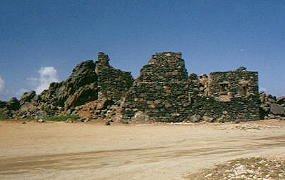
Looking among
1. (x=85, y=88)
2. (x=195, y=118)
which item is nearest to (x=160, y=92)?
(x=195, y=118)

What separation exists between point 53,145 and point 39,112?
38.6 feet

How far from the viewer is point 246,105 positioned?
16641mm

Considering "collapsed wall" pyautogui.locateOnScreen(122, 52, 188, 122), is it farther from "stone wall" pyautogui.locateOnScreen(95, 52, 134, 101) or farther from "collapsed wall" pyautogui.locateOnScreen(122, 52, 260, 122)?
"stone wall" pyautogui.locateOnScreen(95, 52, 134, 101)

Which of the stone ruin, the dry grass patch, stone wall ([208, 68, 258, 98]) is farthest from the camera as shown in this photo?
stone wall ([208, 68, 258, 98])

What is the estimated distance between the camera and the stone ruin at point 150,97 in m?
14.9

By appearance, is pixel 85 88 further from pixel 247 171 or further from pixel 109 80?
pixel 247 171

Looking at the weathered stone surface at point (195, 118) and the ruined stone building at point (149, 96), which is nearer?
the ruined stone building at point (149, 96)

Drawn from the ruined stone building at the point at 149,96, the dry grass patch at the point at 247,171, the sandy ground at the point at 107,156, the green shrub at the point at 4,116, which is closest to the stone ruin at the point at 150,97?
the ruined stone building at the point at 149,96

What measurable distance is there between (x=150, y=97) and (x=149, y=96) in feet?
0.27

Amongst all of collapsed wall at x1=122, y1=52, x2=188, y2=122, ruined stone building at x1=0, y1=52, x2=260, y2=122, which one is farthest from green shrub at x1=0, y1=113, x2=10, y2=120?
collapsed wall at x1=122, y1=52, x2=188, y2=122

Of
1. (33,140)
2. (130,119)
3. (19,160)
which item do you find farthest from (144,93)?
(19,160)

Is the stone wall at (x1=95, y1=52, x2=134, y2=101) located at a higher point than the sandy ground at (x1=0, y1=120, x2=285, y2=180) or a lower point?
higher

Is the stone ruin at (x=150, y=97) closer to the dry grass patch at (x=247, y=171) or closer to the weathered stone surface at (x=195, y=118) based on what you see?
the weathered stone surface at (x=195, y=118)

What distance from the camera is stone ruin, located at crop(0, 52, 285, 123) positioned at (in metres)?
14.9
